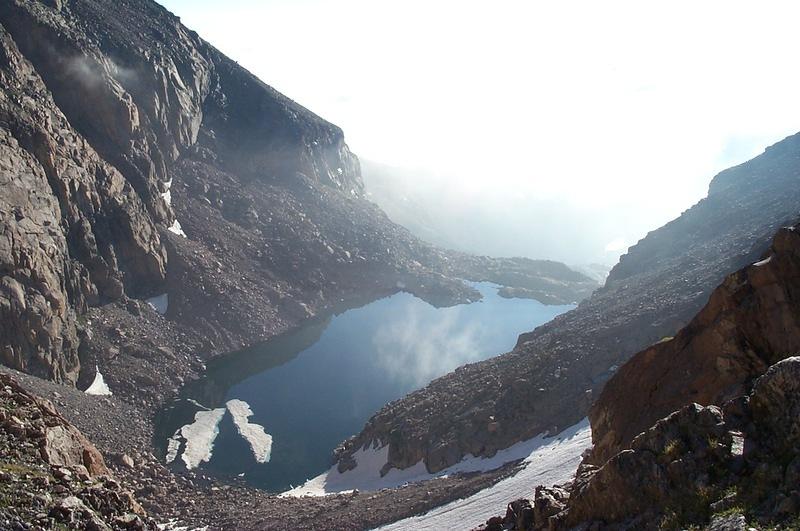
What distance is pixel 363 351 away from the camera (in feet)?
275

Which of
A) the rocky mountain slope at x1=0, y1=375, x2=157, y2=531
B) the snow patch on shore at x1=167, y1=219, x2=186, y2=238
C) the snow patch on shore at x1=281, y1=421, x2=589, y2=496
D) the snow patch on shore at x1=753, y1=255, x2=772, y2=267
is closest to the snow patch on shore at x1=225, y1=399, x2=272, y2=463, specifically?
the snow patch on shore at x1=281, y1=421, x2=589, y2=496

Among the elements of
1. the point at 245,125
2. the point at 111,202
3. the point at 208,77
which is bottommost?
the point at 111,202

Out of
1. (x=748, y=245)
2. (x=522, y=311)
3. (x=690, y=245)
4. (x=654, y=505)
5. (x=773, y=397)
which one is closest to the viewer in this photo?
(x=773, y=397)

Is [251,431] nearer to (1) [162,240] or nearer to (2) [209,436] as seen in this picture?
(2) [209,436]

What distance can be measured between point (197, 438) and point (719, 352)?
48.0 m

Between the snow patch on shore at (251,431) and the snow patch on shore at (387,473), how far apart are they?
6.99 meters

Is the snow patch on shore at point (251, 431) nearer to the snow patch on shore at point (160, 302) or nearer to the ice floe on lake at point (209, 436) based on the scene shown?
the ice floe on lake at point (209, 436)

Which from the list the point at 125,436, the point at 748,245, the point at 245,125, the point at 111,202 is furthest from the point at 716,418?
the point at 245,125

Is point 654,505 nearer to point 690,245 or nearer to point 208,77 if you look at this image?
point 690,245

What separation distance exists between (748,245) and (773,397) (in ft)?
174

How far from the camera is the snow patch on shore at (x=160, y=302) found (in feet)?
246

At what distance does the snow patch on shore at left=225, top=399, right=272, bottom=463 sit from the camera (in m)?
53.6

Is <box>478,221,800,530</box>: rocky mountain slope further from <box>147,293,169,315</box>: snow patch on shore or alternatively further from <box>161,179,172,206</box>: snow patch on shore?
<box>161,179,172,206</box>: snow patch on shore

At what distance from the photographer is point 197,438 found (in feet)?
176
